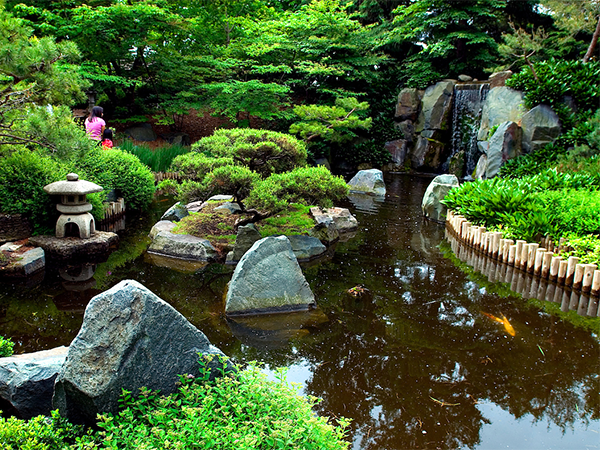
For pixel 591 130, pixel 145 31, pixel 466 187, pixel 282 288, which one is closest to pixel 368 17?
pixel 145 31

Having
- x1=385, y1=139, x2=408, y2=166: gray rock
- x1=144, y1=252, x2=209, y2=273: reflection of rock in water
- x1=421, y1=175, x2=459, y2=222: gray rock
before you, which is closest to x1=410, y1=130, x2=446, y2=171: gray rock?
x1=385, y1=139, x2=408, y2=166: gray rock

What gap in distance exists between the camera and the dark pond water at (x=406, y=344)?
11.6 ft

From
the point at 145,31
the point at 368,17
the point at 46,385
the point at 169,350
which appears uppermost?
the point at 368,17

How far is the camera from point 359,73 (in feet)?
60.4

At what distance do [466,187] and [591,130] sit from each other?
5152mm

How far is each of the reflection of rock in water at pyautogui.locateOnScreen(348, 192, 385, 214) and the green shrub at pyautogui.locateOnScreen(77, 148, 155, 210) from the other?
17.2 feet

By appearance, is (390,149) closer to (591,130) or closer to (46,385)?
(591,130)

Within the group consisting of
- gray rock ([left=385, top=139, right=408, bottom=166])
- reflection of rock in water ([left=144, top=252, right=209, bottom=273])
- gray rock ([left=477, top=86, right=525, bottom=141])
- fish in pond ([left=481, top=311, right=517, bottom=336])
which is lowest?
reflection of rock in water ([left=144, top=252, right=209, bottom=273])

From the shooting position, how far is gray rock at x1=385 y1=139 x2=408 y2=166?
19344 millimetres

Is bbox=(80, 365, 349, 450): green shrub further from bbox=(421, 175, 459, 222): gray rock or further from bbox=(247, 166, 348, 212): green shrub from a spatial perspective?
bbox=(421, 175, 459, 222): gray rock

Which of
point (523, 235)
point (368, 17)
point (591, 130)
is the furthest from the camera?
point (368, 17)

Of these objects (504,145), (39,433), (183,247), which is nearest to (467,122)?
(504,145)

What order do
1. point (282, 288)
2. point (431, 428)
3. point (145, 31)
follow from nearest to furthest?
point (431, 428)
point (282, 288)
point (145, 31)

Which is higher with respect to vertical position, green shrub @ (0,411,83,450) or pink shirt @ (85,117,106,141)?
pink shirt @ (85,117,106,141)
